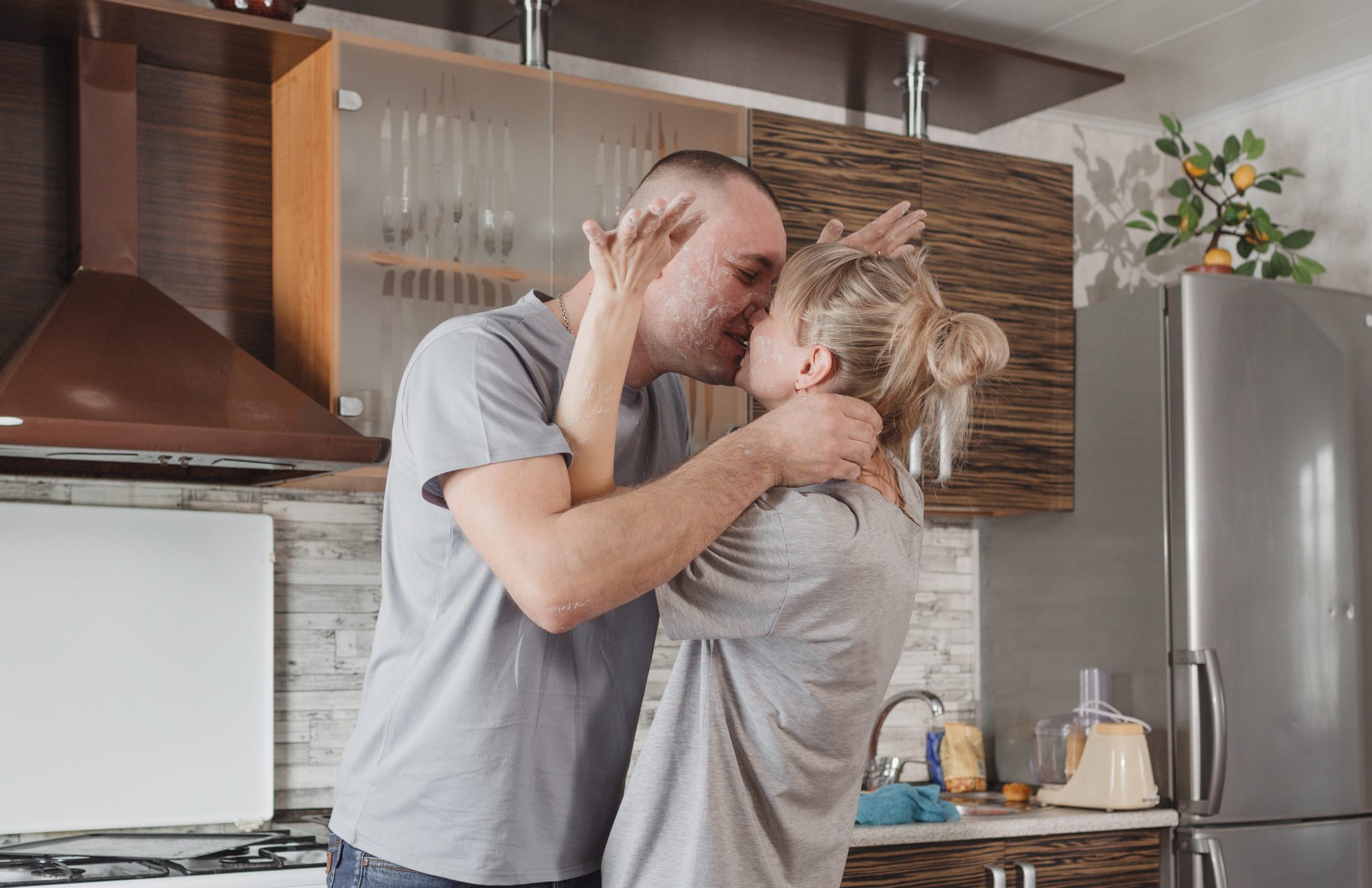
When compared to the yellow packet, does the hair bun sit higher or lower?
higher

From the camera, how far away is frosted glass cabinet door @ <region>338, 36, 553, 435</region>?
92.4 inches

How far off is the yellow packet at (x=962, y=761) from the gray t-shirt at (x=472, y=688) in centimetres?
195

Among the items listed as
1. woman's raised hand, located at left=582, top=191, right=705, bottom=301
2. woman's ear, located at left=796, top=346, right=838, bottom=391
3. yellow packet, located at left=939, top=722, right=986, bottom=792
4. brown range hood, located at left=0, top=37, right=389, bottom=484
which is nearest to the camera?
woman's raised hand, located at left=582, top=191, right=705, bottom=301

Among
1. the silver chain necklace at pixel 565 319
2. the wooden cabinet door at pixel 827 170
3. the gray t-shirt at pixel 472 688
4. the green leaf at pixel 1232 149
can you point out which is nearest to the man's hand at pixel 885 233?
the silver chain necklace at pixel 565 319

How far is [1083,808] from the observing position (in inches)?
110

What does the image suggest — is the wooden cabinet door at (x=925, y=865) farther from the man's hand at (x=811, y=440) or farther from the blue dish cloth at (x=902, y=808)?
the man's hand at (x=811, y=440)

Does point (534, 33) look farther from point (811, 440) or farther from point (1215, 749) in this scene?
point (1215, 749)

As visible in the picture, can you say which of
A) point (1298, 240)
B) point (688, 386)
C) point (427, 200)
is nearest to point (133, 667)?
point (427, 200)

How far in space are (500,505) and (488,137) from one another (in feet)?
4.96

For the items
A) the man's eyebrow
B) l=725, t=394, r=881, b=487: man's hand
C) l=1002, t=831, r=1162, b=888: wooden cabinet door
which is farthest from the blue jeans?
l=1002, t=831, r=1162, b=888: wooden cabinet door

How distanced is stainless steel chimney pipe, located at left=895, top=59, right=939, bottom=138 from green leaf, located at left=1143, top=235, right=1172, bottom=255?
Answer: 701 mm

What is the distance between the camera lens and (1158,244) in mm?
3301

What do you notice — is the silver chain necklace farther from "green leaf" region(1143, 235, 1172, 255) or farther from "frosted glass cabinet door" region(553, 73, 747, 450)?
"green leaf" region(1143, 235, 1172, 255)

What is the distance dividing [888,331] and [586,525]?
1.33 feet
